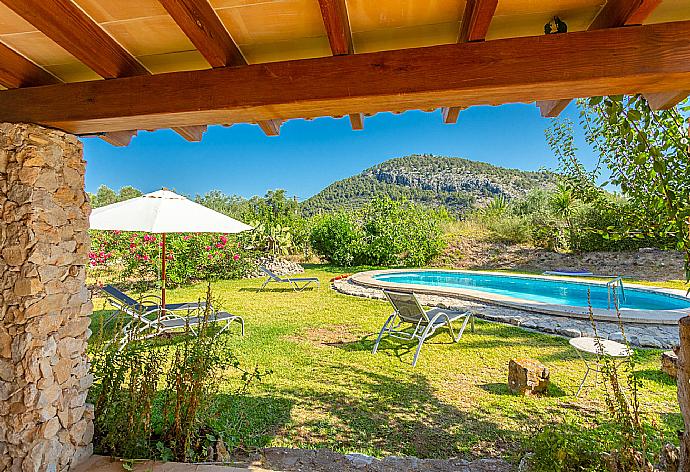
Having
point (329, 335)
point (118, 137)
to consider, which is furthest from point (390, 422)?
point (118, 137)

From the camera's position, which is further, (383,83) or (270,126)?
(270,126)

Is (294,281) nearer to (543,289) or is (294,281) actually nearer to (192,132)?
(543,289)

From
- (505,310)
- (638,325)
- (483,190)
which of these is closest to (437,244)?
(505,310)

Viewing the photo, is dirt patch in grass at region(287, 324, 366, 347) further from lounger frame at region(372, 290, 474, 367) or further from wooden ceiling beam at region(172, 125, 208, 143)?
wooden ceiling beam at region(172, 125, 208, 143)

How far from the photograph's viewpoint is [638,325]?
6.23m

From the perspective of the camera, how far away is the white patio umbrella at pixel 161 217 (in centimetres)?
562

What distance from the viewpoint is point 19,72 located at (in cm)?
228

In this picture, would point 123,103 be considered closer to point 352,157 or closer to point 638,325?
point 638,325

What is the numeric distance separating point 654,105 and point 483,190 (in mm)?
41110

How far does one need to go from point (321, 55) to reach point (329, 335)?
4.60 m

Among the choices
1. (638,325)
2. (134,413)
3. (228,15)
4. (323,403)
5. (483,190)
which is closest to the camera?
(228,15)

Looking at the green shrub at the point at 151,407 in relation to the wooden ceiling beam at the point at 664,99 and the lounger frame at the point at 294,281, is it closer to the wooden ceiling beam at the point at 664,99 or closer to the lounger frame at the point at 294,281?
the wooden ceiling beam at the point at 664,99

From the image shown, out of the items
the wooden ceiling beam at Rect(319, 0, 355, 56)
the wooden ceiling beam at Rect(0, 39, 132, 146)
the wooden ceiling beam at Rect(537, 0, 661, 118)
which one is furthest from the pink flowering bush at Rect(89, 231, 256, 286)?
the wooden ceiling beam at Rect(537, 0, 661, 118)

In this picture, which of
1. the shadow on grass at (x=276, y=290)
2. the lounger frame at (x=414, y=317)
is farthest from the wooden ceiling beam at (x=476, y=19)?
the shadow on grass at (x=276, y=290)
